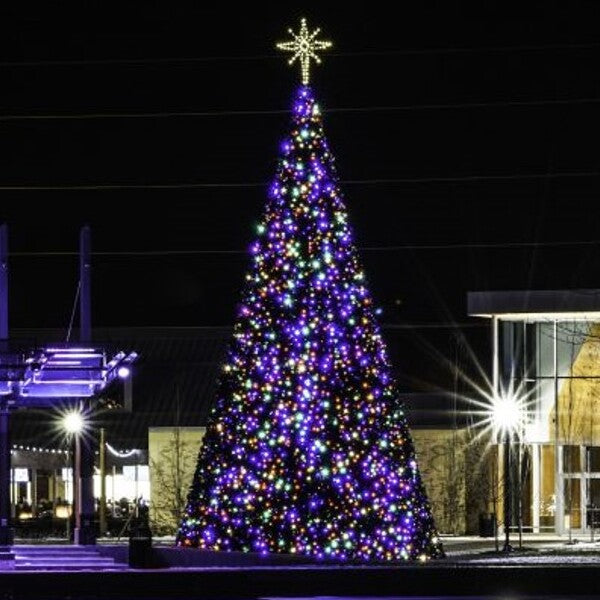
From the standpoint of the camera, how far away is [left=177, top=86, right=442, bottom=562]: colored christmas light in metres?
32.2

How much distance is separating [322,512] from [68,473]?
1459 inches

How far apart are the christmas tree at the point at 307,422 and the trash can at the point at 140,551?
2543 millimetres

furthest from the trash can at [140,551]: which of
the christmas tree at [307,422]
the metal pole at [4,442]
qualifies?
the metal pole at [4,442]

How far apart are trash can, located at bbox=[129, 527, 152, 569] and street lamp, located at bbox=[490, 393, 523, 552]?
12.8 meters

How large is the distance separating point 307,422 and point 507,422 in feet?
56.5

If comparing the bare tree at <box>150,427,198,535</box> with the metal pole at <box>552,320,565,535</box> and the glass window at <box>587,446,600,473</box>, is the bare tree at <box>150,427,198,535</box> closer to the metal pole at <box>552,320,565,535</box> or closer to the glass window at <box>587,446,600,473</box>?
the metal pole at <box>552,320,565,535</box>

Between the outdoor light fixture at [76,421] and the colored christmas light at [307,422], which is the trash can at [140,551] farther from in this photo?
the outdoor light fixture at [76,421]

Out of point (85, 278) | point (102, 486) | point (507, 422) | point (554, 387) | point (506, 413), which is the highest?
point (85, 278)

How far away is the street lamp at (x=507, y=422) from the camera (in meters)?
47.2

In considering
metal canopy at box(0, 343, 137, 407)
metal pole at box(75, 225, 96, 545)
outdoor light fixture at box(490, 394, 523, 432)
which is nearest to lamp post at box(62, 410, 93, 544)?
metal pole at box(75, 225, 96, 545)

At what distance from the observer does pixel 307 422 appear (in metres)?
32.2

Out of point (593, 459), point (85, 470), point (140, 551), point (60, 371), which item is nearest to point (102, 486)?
point (85, 470)

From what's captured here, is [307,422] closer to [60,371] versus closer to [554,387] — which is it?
[60,371]

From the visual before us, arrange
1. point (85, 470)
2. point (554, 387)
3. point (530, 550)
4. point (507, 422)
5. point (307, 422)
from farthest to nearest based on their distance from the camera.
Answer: point (554, 387), point (507, 422), point (85, 470), point (530, 550), point (307, 422)
